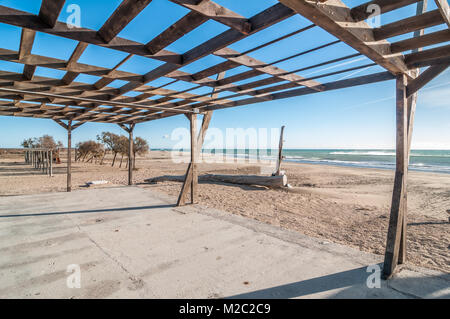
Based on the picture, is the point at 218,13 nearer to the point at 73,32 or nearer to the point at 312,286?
the point at 73,32

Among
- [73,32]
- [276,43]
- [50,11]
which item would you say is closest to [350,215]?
[276,43]

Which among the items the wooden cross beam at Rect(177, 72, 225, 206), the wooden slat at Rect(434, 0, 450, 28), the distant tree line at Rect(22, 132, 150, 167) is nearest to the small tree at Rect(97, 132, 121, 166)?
the distant tree line at Rect(22, 132, 150, 167)

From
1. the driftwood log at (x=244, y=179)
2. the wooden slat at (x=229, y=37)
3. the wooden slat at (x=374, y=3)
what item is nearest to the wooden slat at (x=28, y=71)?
the wooden slat at (x=229, y=37)

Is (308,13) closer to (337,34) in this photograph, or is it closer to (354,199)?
(337,34)

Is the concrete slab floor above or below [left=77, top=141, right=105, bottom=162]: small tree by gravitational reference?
below

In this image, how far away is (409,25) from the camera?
1.92m

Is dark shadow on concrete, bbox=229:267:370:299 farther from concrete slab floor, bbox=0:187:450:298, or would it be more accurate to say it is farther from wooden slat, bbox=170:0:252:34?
wooden slat, bbox=170:0:252:34

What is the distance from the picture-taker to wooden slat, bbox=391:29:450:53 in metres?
2.07

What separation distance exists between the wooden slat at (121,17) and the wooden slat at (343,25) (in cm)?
122

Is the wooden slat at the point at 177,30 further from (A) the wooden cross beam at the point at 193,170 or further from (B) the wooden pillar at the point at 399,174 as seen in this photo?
(A) the wooden cross beam at the point at 193,170

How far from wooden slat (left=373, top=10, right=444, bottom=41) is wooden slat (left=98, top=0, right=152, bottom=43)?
210cm

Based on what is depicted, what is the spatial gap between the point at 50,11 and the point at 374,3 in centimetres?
270

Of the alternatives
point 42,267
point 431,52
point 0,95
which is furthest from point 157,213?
point 431,52
